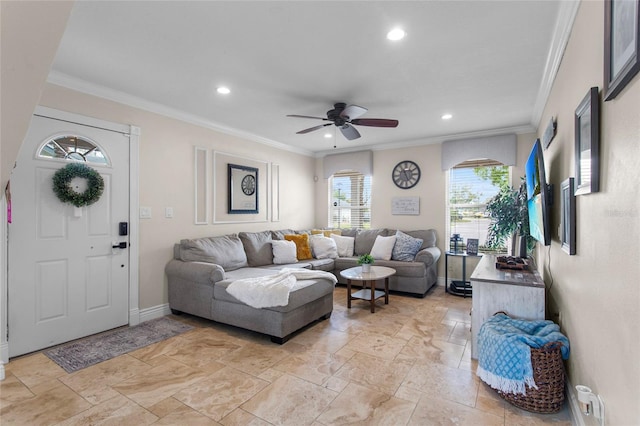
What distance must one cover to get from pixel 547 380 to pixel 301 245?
370cm

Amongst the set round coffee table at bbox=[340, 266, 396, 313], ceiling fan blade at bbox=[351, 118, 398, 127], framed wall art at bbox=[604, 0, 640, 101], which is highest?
ceiling fan blade at bbox=[351, 118, 398, 127]

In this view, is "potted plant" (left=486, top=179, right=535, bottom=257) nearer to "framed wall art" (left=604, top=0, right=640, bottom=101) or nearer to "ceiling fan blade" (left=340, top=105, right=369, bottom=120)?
"ceiling fan blade" (left=340, top=105, right=369, bottom=120)

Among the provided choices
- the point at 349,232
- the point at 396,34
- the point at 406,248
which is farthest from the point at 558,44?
the point at 349,232

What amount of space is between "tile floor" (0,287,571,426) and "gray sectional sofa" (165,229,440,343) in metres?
0.20

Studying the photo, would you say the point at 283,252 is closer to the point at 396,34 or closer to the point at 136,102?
the point at 136,102

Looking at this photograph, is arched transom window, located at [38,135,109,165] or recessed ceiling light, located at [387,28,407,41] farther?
arched transom window, located at [38,135,109,165]

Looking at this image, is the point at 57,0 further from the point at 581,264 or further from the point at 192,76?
the point at 581,264

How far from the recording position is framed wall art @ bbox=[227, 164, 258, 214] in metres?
4.70

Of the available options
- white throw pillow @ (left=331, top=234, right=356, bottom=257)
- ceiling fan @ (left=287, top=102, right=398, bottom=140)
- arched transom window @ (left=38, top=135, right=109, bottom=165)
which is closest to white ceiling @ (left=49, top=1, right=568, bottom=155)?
ceiling fan @ (left=287, top=102, right=398, bottom=140)

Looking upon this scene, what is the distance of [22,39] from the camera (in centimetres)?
92

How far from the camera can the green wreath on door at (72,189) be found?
9.40 feet

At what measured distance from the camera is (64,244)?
9.73 ft

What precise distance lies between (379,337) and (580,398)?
5.83 ft

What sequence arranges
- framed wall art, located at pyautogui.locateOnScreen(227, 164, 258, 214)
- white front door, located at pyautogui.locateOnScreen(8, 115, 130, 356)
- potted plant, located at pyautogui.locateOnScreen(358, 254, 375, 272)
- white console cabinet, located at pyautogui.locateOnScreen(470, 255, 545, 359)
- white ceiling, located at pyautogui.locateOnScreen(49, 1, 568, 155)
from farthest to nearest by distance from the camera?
1. framed wall art, located at pyautogui.locateOnScreen(227, 164, 258, 214)
2. potted plant, located at pyautogui.locateOnScreen(358, 254, 375, 272)
3. white front door, located at pyautogui.locateOnScreen(8, 115, 130, 356)
4. white console cabinet, located at pyautogui.locateOnScreen(470, 255, 545, 359)
5. white ceiling, located at pyautogui.locateOnScreen(49, 1, 568, 155)
